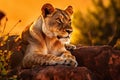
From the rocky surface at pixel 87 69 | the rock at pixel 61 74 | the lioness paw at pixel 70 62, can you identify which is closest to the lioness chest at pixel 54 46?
the rocky surface at pixel 87 69

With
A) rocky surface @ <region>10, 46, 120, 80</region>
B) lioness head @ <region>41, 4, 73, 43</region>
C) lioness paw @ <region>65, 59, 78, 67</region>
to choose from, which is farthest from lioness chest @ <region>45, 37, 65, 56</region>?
lioness paw @ <region>65, 59, 78, 67</region>

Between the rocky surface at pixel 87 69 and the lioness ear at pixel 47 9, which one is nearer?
the rocky surface at pixel 87 69

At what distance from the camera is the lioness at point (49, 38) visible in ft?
25.6

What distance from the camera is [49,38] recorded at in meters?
8.12

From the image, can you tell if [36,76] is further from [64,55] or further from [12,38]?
[12,38]

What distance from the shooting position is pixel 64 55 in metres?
7.93

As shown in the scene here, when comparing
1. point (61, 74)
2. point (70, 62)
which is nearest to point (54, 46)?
point (70, 62)

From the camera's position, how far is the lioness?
7.79 metres

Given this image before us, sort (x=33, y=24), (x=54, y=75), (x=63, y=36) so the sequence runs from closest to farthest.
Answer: (x=54, y=75) < (x=63, y=36) < (x=33, y=24)

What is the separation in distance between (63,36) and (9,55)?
76cm

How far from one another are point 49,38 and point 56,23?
282 mm

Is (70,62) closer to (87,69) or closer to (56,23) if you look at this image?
(87,69)

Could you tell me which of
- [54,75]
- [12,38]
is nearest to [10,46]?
[12,38]

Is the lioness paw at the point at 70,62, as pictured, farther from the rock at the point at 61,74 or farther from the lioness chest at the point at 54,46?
the lioness chest at the point at 54,46
